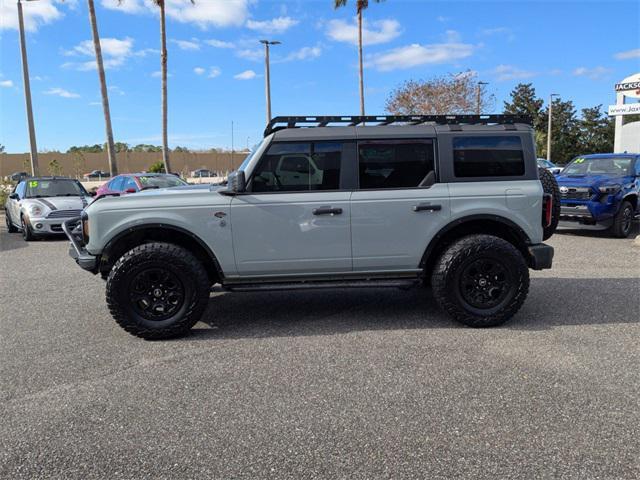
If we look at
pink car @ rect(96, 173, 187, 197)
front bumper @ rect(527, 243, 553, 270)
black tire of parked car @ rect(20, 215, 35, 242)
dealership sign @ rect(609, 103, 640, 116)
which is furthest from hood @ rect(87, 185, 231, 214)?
dealership sign @ rect(609, 103, 640, 116)

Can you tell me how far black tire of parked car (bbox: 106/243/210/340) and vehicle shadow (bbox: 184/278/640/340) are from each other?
29 cm

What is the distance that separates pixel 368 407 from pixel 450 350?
50.7 inches

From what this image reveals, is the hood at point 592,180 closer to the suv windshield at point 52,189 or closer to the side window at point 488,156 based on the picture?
the side window at point 488,156

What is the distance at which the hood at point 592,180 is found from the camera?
10.6 meters

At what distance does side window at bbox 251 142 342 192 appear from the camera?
15.6 feet

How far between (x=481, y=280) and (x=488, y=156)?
1.20m

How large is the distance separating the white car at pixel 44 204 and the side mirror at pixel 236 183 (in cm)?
817

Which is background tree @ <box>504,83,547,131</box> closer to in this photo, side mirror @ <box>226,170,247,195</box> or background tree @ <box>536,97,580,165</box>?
background tree @ <box>536,97,580,165</box>

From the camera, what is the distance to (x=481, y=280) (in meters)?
4.90

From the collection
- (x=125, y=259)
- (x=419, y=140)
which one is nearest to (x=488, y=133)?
(x=419, y=140)

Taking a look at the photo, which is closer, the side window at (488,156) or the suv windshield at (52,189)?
the side window at (488,156)

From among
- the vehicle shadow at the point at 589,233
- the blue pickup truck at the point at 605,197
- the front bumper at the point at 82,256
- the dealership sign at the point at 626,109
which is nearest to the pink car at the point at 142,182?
the front bumper at the point at 82,256

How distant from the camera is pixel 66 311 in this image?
573cm

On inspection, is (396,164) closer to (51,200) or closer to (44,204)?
(44,204)
